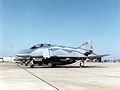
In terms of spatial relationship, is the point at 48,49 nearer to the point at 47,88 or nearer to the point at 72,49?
the point at 72,49

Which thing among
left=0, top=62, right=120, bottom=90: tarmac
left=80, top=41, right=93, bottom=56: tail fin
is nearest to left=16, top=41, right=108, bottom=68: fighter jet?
left=80, top=41, right=93, bottom=56: tail fin

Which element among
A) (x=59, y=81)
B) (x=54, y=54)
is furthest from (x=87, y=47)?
(x=59, y=81)

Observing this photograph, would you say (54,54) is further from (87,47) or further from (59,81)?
(59,81)

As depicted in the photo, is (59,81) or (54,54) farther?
(54,54)

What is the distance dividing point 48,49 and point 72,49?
11.5 ft

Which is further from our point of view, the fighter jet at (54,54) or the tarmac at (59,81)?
the fighter jet at (54,54)

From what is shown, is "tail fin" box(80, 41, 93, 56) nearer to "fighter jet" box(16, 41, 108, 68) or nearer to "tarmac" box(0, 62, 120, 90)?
"fighter jet" box(16, 41, 108, 68)

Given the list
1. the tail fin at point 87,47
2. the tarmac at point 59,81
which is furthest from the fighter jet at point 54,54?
the tarmac at point 59,81

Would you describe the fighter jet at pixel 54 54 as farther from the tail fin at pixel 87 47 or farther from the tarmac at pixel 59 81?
the tarmac at pixel 59 81

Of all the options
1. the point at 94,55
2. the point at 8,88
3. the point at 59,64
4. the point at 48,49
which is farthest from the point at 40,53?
the point at 8,88

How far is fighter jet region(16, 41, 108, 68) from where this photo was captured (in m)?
36.5

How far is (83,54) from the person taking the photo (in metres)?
37.6

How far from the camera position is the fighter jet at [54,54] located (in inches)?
1438

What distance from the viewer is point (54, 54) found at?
36844 millimetres
